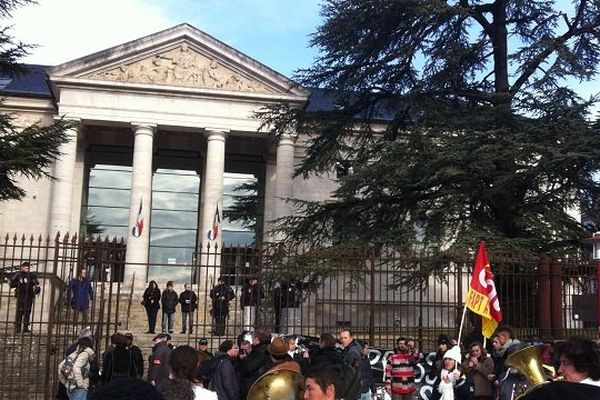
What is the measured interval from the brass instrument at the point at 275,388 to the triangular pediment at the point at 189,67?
1169 inches

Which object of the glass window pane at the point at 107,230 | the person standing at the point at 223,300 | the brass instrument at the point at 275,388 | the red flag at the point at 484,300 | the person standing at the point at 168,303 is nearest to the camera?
the brass instrument at the point at 275,388

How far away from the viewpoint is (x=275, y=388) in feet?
18.6

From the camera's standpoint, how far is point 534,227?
66.3ft

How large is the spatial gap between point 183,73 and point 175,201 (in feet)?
23.7

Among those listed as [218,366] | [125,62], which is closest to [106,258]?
[218,366]

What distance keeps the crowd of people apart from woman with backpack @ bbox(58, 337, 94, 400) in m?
0.02

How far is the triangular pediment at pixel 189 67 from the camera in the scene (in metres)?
34.5

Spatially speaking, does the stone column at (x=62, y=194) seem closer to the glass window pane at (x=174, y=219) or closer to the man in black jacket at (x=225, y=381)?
the glass window pane at (x=174, y=219)

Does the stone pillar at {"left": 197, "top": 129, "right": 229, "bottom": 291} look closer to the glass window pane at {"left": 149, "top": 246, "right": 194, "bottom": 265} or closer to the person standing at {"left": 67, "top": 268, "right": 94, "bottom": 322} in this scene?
the glass window pane at {"left": 149, "top": 246, "right": 194, "bottom": 265}

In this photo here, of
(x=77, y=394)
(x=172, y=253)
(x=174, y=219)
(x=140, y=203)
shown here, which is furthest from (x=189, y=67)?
(x=77, y=394)

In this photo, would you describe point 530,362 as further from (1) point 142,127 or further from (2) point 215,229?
(1) point 142,127

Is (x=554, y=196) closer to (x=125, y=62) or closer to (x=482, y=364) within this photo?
(x=482, y=364)

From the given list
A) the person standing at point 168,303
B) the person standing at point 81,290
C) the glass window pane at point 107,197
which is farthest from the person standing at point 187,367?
the glass window pane at point 107,197

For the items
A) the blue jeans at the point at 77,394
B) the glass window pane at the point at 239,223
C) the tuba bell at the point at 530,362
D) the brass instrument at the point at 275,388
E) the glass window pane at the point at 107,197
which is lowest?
the blue jeans at the point at 77,394
